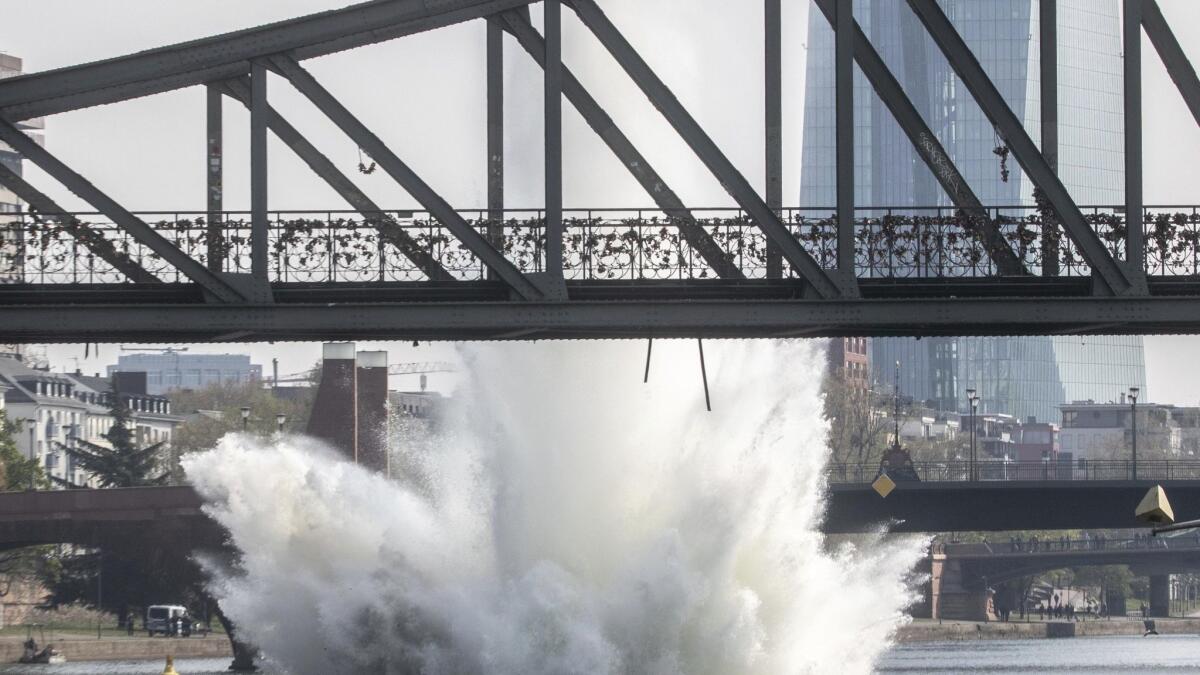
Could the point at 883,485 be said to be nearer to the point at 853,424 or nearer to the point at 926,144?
the point at 926,144

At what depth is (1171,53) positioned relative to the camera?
30562 millimetres

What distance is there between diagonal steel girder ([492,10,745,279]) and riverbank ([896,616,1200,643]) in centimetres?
7162

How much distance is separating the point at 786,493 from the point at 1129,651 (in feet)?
167

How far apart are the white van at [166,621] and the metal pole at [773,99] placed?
56935 mm

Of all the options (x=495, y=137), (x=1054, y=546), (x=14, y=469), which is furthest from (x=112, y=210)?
(x=1054, y=546)

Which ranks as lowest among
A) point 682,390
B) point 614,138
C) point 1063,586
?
point 1063,586

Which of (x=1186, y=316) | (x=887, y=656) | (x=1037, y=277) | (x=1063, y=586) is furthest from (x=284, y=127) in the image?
(x=1063, y=586)

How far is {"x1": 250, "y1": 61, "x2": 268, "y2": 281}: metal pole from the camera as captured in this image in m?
30.6

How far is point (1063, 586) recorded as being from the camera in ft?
500

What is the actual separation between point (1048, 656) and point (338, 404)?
31645mm

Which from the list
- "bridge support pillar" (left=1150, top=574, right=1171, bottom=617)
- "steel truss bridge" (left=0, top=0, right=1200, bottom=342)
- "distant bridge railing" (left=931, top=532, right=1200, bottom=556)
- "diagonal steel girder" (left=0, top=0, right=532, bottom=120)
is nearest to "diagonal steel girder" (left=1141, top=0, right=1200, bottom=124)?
"steel truss bridge" (left=0, top=0, right=1200, bottom=342)

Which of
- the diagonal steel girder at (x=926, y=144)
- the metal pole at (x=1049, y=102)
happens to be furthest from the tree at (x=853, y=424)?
the diagonal steel girder at (x=926, y=144)

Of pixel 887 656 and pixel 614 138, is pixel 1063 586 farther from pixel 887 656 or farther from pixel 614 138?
pixel 614 138

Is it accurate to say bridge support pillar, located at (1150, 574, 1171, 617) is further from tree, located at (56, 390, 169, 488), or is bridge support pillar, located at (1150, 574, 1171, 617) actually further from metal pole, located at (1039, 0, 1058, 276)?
metal pole, located at (1039, 0, 1058, 276)
